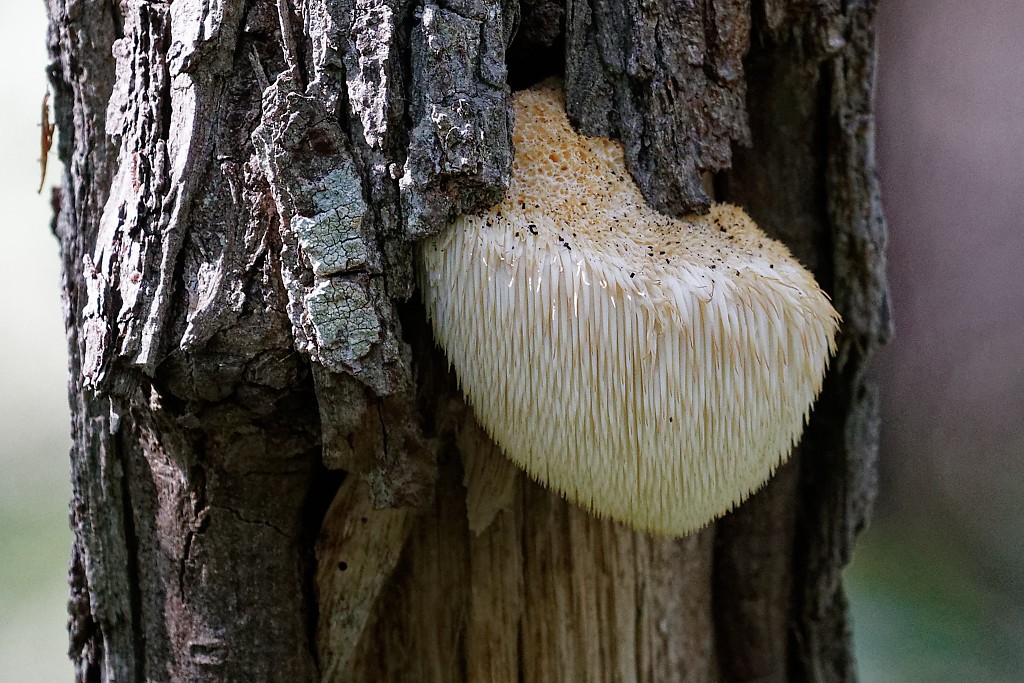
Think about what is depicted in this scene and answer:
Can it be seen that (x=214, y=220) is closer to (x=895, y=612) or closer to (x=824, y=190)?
(x=824, y=190)

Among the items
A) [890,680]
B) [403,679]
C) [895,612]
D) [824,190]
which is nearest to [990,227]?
[824,190]

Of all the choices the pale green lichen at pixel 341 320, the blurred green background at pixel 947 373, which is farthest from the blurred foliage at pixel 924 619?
the pale green lichen at pixel 341 320

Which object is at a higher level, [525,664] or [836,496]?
[836,496]

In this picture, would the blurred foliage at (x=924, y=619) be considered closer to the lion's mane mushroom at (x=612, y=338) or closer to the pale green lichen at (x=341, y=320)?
the lion's mane mushroom at (x=612, y=338)

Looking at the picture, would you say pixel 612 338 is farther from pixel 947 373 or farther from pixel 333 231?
pixel 947 373

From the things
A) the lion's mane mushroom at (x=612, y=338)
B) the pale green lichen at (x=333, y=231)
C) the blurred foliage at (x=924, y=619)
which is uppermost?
the pale green lichen at (x=333, y=231)

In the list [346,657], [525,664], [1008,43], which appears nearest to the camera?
[346,657]

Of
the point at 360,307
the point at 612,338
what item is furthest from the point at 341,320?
the point at 612,338
